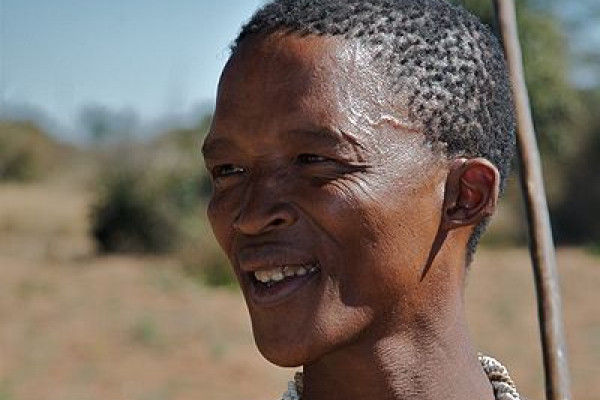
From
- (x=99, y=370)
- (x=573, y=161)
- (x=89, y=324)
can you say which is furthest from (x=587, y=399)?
(x=573, y=161)

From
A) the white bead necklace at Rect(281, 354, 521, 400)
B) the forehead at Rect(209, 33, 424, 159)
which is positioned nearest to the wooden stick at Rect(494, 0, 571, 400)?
the white bead necklace at Rect(281, 354, 521, 400)

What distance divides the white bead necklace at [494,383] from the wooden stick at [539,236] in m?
0.33

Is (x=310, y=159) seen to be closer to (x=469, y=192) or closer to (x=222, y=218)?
(x=222, y=218)

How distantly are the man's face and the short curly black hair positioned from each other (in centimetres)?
3

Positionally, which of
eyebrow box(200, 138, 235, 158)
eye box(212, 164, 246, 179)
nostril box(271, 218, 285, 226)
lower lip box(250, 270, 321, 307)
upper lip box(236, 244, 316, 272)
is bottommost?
lower lip box(250, 270, 321, 307)

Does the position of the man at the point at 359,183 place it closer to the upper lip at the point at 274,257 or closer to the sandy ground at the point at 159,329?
the upper lip at the point at 274,257

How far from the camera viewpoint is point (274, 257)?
2.00 meters

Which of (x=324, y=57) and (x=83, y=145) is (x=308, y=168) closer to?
(x=324, y=57)

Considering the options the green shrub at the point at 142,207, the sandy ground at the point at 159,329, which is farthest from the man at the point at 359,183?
the green shrub at the point at 142,207

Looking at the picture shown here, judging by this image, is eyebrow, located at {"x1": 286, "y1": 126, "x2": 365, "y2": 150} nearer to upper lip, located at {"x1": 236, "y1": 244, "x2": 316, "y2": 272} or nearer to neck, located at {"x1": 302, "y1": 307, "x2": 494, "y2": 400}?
upper lip, located at {"x1": 236, "y1": 244, "x2": 316, "y2": 272}

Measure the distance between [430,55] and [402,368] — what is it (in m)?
0.52

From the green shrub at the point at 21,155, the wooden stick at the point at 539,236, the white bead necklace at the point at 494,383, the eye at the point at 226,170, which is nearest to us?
the eye at the point at 226,170

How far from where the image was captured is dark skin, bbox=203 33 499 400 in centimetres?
200

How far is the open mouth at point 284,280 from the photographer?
1.99 m
